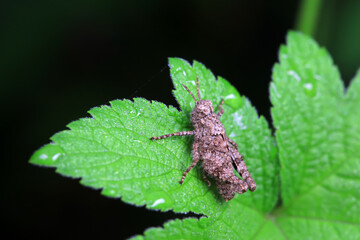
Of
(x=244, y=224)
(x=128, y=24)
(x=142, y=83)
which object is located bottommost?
(x=244, y=224)

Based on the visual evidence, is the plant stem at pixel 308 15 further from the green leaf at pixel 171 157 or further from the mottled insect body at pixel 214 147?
the mottled insect body at pixel 214 147

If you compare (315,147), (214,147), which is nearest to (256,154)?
(214,147)

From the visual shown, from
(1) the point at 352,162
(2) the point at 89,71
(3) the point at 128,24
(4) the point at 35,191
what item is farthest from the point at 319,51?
(4) the point at 35,191

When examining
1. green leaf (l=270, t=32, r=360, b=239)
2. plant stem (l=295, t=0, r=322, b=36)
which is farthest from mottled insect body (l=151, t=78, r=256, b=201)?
plant stem (l=295, t=0, r=322, b=36)

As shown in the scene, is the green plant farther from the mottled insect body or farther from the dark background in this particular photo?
the dark background

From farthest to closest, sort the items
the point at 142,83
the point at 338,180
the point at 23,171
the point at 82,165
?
the point at 142,83, the point at 23,171, the point at 338,180, the point at 82,165

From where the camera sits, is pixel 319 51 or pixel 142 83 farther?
pixel 142 83

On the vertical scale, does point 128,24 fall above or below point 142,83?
above

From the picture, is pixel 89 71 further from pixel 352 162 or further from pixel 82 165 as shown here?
pixel 352 162
